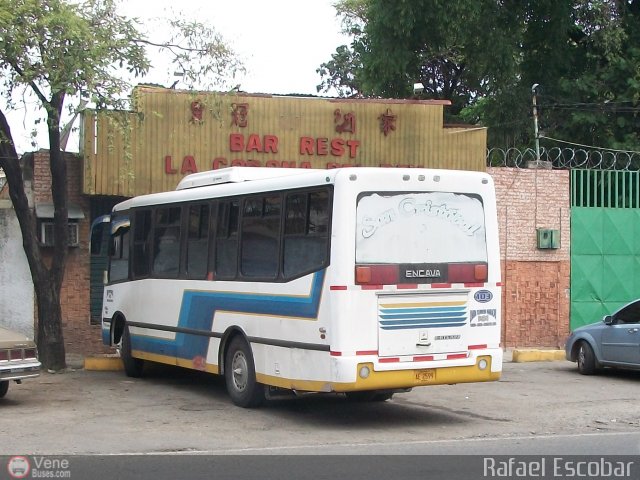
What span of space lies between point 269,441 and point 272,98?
1093 cm

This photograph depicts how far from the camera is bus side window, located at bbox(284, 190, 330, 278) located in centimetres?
1088

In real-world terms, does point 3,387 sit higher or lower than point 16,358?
lower

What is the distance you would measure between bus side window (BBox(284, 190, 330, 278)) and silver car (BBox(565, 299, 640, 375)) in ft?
23.0

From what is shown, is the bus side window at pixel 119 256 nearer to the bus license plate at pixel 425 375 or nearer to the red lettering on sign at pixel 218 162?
the red lettering on sign at pixel 218 162

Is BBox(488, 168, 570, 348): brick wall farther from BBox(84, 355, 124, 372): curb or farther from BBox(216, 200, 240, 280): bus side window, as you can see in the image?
BBox(216, 200, 240, 280): bus side window

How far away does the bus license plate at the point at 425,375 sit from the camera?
10.8m

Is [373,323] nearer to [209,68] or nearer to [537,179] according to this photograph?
[209,68]

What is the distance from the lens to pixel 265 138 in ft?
64.4

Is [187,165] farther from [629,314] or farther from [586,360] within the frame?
[629,314]

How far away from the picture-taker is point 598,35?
25.7m

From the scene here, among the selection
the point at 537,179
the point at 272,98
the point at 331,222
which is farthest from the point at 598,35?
→ the point at 331,222

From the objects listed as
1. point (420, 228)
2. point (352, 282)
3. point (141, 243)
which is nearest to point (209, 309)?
point (141, 243)

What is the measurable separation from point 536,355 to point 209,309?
332 inches

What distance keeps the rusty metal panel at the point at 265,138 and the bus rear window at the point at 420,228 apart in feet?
22.5
